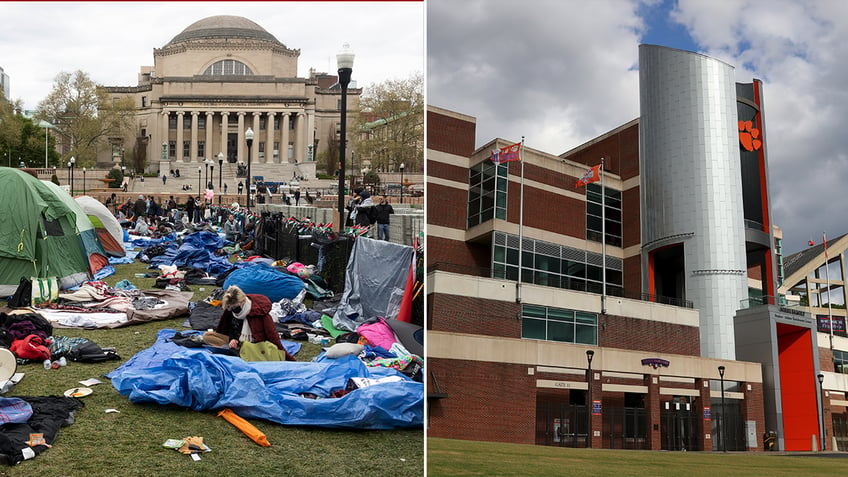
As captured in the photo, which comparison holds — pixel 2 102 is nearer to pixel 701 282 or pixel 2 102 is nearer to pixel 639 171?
pixel 639 171

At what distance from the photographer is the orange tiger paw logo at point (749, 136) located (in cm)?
4800

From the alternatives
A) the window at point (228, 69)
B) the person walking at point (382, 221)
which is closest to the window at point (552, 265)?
the person walking at point (382, 221)

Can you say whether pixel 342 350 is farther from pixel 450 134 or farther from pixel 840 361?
pixel 840 361

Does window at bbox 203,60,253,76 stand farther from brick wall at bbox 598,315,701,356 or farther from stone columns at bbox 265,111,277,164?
brick wall at bbox 598,315,701,356

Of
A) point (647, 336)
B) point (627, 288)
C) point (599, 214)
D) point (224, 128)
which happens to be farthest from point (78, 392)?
point (224, 128)

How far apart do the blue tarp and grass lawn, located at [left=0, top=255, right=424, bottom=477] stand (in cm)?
1120

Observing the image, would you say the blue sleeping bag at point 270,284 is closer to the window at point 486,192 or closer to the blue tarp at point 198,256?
the blue tarp at point 198,256

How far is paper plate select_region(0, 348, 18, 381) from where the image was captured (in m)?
8.12

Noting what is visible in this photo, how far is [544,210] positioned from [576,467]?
24.7 metres

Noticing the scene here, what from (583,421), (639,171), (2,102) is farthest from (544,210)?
(2,102)

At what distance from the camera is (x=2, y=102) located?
84.9 meters

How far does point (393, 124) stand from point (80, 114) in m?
44.1

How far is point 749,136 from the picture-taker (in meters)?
48.4

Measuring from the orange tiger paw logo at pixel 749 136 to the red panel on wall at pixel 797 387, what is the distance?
12.7 m
